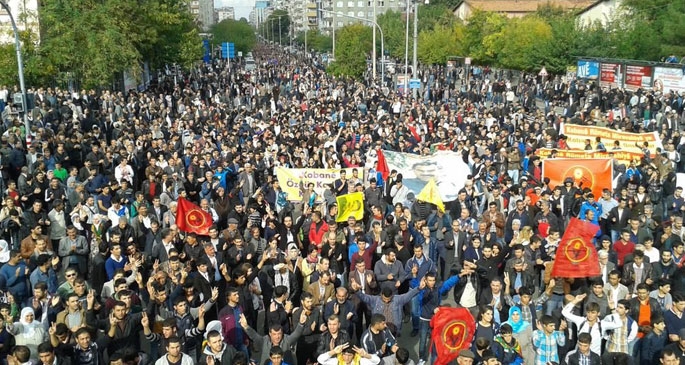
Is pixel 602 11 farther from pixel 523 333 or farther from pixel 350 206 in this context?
pixel 523 333

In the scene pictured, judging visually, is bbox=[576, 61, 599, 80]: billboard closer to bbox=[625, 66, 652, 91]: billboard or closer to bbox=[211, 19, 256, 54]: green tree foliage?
bbox=[625, 66, 652, 91]: billboard

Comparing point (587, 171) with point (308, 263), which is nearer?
point (308, 263)

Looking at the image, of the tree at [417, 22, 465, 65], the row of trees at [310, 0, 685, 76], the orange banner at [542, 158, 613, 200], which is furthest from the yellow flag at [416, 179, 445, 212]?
the tree at [417, 22, 465, 65]

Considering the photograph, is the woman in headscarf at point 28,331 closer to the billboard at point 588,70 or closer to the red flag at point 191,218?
the red flag at point 191,218

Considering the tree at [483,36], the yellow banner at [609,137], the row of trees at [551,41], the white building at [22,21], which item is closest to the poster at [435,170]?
the yellow banner at [609,137]

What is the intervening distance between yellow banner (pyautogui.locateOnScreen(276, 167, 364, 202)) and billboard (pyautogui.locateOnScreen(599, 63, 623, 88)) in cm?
2132

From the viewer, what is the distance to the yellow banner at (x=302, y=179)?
1446cm

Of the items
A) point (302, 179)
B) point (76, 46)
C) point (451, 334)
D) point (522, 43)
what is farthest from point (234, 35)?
point (451, 334)

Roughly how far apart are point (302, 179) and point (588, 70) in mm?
23704

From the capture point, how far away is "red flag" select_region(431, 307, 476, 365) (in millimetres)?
7184

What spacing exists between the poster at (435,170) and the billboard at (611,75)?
19508mm

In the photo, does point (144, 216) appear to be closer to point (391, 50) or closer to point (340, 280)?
point (340, 280)

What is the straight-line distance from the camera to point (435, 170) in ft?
48.9

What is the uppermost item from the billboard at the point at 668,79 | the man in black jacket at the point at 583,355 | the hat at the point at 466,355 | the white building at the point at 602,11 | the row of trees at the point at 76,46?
the white building at the point at 602,11
